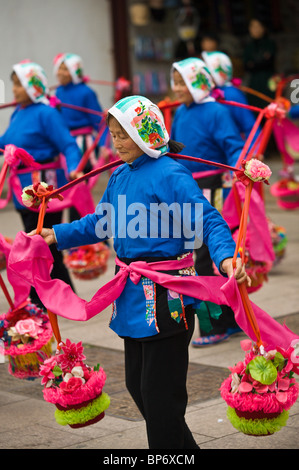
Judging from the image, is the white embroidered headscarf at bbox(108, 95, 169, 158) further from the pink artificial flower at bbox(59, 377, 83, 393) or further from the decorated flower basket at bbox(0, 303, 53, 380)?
the decorated flower basket at bbox(0, 303, 53, 380)

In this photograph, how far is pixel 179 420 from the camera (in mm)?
3752

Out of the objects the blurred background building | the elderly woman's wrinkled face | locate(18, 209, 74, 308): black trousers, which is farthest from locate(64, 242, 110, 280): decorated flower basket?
the elderly woman's wrinkled face

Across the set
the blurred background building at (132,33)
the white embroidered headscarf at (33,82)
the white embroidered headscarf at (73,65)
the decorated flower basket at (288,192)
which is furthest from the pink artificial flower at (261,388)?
the blurred background building at (132,33)

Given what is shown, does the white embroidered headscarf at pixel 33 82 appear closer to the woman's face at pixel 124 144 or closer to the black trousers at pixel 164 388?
the woman's face at pixel 124 144

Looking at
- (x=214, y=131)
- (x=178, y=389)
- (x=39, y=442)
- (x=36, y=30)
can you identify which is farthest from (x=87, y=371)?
(x=36, y=30)

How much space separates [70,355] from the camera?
4.04 metres

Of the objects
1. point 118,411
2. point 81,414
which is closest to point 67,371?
point 81,414

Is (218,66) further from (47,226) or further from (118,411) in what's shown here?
(118,411)

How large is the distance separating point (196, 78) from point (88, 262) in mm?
2278

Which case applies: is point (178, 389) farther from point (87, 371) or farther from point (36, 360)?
point (36, 360)

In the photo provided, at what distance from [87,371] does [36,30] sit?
1144cm

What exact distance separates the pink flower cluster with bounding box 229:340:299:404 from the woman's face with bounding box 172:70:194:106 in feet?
9.11

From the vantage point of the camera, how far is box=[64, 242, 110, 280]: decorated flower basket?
7.85m

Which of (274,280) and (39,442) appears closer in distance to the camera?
(39,442)
